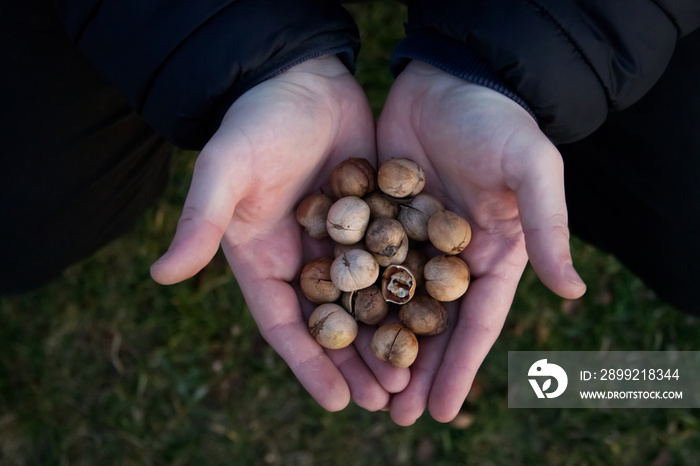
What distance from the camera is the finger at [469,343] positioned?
2.40 meters

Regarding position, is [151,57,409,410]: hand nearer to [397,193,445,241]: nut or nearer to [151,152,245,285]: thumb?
[151,152,245,285]: thumb

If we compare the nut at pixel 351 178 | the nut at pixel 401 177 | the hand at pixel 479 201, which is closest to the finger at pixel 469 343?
the hand at pixel 479 201

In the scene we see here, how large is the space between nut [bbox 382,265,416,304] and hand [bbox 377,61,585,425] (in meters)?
0.20

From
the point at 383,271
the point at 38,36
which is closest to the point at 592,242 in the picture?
the point at 383,271

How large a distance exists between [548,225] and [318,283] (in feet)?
3.42

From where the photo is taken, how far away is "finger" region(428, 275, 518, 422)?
94.6 inches

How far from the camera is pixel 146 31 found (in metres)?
2.44

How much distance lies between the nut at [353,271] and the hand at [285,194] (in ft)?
0.67

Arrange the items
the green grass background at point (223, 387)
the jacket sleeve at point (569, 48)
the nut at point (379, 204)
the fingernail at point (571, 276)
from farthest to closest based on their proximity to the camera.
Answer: the green grass background at point (223, 387) < the nut at point (379, 204) < the jacket sleeve at point (569, 48) < the fingernail at point (571, 276)

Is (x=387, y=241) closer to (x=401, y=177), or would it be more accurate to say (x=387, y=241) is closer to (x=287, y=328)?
(x=401, y=177)

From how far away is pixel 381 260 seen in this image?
2.78 metres

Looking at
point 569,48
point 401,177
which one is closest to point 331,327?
point 401,177

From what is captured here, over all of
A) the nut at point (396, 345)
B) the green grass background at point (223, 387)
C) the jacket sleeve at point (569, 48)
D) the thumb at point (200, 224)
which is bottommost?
the green grass background at point (223, 387)

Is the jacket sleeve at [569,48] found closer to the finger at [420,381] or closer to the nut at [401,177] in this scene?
the nut at [401,177]
